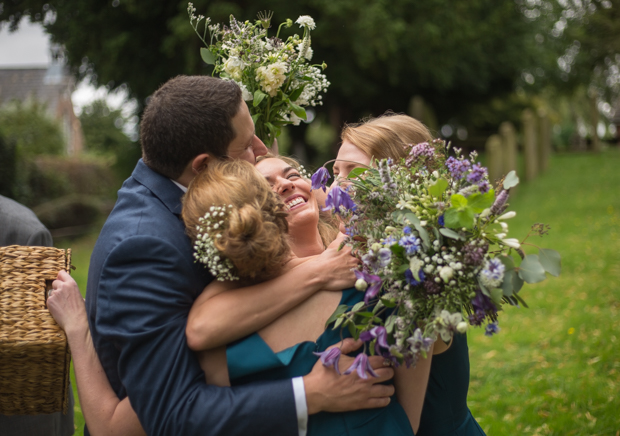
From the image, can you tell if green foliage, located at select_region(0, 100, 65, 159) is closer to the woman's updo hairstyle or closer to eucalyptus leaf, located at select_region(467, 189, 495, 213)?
the woman's updo hairstyle

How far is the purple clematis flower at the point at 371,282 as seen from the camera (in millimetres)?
1987

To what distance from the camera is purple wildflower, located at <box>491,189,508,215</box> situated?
1977mm

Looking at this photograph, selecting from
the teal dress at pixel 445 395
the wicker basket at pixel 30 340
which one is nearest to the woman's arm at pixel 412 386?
the teal dress at pixel 445 395

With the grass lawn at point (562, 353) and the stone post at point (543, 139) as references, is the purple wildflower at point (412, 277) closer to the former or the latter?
the grass lawn at point (562, 353)

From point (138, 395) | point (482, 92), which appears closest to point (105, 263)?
point (138, 395)

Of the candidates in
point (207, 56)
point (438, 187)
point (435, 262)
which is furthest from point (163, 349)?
point (207, 56)

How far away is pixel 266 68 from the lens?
3.15m

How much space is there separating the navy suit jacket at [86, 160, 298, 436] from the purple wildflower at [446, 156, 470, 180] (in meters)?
1.00

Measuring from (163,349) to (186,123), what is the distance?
911mm

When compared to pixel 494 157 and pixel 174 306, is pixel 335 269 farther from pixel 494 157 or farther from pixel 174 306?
pixel 494 157

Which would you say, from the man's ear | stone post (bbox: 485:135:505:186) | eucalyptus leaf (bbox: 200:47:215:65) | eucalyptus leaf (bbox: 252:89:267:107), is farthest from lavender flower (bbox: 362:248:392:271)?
stone post (bbox: 485:135:505:186)

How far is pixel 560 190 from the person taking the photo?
16094 mm

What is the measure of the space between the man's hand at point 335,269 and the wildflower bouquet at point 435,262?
9 cm

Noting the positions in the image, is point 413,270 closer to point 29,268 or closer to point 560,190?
point 29,268
